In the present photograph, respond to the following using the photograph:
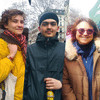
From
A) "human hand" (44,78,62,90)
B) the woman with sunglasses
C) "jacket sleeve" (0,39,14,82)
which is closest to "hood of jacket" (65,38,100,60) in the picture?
the woman with sunglasses

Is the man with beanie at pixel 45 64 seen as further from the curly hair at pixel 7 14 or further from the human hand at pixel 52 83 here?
the curly hair at pixel 7 14

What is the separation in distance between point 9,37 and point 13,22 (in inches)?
8.2

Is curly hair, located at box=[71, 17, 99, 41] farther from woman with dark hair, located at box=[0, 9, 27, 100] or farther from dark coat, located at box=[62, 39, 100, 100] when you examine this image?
woman with dark hair, located at box=[0, 9, 27, 100]

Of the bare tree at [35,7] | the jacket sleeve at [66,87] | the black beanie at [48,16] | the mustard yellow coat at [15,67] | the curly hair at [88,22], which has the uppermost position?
the bare tree at [35,7]

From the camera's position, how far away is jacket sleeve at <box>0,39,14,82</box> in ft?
3.88

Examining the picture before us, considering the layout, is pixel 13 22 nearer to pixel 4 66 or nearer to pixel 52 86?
pixel 4 66

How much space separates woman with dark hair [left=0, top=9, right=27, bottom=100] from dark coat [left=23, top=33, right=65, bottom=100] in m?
0.11

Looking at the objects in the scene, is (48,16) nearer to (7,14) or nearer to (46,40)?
(46,40)

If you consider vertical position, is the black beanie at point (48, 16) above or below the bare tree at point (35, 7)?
below

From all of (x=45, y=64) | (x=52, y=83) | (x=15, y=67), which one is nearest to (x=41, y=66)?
(x=45, y=64)

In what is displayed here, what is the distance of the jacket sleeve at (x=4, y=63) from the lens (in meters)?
1.18

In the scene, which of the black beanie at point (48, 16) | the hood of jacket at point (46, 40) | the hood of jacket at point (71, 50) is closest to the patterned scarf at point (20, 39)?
the hood of jacket at point (46, 40)

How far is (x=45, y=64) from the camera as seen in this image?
129 centimetres

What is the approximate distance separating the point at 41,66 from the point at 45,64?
2.1 inches
